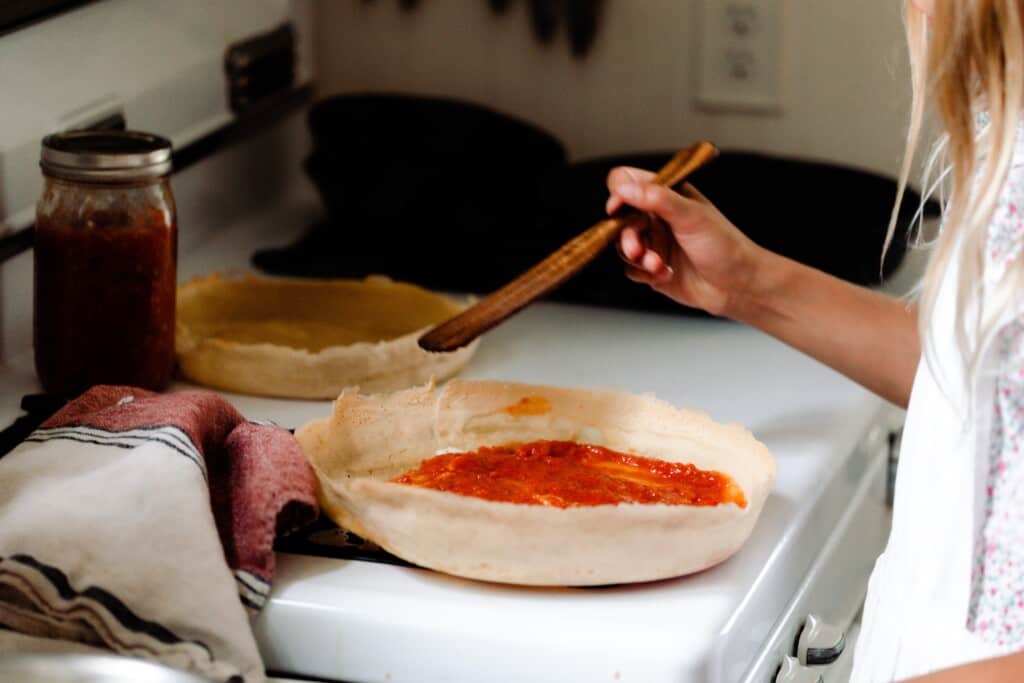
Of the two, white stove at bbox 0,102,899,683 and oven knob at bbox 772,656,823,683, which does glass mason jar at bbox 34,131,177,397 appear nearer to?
white stove at bbox 0,102,899,683

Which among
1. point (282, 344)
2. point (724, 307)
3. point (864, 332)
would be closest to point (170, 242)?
point (282, 344)

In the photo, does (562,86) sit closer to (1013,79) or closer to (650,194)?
(650,194)

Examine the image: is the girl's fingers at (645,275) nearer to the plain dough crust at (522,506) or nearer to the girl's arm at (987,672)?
the plain dough crust at (522,506)

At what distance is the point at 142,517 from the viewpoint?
90 cm

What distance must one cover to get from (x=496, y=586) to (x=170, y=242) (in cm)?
47

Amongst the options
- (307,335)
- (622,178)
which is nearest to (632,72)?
(307,335)

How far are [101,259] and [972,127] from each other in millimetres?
692

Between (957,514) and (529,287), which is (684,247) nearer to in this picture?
(529,287)

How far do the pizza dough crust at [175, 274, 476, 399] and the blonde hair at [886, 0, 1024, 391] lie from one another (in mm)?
537

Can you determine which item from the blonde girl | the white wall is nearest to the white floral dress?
the blonde girl

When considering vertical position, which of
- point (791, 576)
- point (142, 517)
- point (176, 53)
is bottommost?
point (791, 576)

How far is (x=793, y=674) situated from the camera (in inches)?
41.8

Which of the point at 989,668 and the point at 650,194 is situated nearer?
the point at 989,668

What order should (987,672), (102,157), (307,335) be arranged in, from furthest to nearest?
(307,335)
(102,157)
(987,672)
